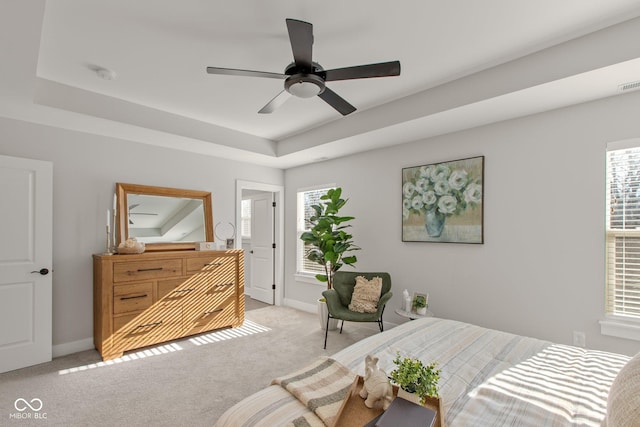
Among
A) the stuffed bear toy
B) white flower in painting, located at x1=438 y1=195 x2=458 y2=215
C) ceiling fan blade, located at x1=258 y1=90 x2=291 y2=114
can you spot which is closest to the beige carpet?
the stuffed bear toy

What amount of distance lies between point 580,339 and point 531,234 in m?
0.94

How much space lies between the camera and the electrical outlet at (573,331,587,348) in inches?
101

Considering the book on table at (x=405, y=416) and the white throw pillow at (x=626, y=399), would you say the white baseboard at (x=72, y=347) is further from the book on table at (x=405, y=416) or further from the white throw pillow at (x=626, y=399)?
the white throw pillow at (x=626, y=399)

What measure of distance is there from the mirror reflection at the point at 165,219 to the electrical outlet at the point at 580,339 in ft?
13.7

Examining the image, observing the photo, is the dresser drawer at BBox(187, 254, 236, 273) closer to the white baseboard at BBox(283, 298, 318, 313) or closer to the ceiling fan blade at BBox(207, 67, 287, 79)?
the white baseboard at BBox(283, 298, 318, 313)

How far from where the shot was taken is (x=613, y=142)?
247 cm

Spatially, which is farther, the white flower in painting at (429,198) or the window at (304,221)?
the window at (304,221)

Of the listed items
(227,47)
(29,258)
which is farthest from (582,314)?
(29,258)

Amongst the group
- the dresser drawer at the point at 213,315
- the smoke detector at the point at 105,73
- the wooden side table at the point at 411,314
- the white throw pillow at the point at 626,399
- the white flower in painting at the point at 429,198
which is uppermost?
the smoke detector at the point at 105,73

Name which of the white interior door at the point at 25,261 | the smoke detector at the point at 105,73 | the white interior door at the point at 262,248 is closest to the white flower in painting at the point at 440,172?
the white interior door at the point at 262,248

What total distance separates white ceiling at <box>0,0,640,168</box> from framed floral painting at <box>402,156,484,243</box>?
1.50ft

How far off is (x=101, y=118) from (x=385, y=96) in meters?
2.84

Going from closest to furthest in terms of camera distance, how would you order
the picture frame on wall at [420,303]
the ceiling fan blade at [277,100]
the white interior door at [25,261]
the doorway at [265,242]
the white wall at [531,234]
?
1. the ceiling fan blade at [277,100]
2. the white wall at [531,234]
3. the white interior door at [25,261]
4. the picture frame on wall at [420,303]
5. the doorway at [265,242]

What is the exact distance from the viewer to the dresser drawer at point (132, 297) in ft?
10.4
